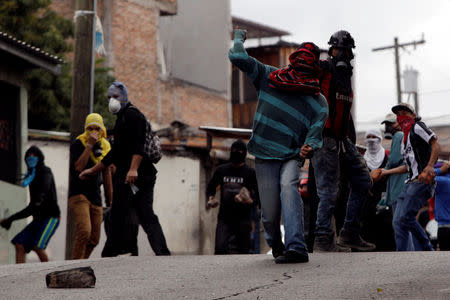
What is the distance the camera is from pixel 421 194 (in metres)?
10.0

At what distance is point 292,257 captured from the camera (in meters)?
7.79

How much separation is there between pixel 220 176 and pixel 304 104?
4857 millimetres

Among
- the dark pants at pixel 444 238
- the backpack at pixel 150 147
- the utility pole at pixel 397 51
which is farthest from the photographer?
the utility pole at pixel 397 51

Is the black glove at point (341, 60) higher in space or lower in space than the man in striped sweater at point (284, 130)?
higher

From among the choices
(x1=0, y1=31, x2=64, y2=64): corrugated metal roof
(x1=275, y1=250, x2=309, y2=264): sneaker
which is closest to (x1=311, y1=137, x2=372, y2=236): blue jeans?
(x1=275, y1=250, x2=309, y2=264): sneaker

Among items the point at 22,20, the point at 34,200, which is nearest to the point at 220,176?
the point at 34,200

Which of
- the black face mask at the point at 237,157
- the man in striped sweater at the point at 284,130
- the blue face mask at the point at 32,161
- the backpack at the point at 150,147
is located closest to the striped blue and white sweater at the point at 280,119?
the man in striped sweater at the point at 284,130

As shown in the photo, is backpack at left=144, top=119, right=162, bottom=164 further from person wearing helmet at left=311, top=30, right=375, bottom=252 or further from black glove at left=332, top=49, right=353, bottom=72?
black glove at left=332, top=49, right=353, bottom=72

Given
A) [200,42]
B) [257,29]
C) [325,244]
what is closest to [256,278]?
[325,244]

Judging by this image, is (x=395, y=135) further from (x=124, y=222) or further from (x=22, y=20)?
(x=22, y=20)

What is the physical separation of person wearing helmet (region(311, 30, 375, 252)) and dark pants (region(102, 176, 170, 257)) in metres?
1.70

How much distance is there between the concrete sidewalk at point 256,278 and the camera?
617cm

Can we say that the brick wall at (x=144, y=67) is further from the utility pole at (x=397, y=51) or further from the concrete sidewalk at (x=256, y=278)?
the concrete sidewalk at (x=256, y=278)

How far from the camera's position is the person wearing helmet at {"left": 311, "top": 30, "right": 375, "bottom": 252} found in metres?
8.95
